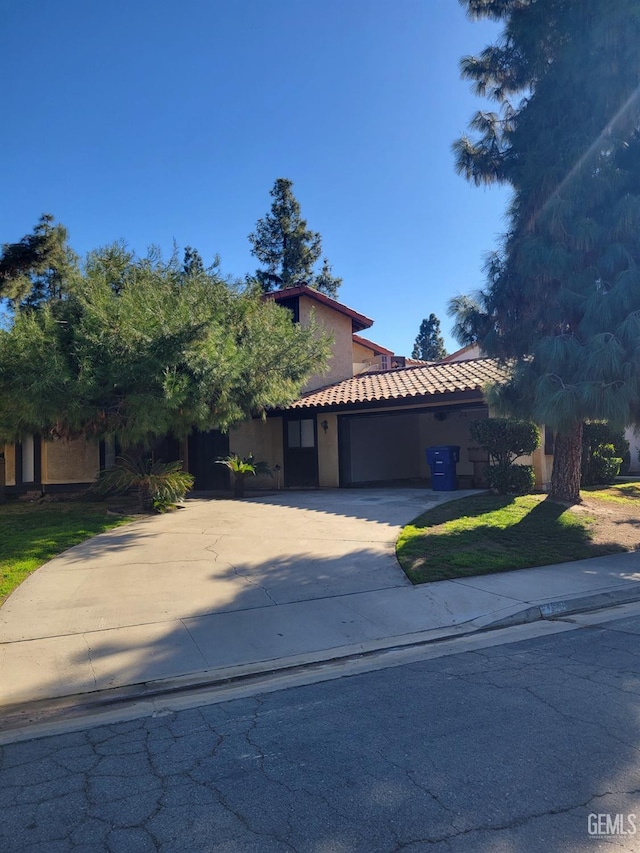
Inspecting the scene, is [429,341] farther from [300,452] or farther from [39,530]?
[39,530]

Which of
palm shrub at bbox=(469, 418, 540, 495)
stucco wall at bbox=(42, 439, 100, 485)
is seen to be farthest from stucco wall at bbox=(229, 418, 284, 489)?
palm shrub at bbox=(469, 418, 540, 495)

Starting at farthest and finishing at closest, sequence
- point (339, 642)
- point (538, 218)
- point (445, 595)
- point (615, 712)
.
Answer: point (538, 218), point (445, 595), point (339, 642), point (615, 712)

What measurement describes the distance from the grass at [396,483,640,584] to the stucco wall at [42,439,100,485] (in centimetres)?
1110

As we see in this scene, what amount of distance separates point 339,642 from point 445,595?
2015 mm

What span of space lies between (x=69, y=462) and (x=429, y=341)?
53.3 meters

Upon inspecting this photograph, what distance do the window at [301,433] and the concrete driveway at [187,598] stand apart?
7365 mm

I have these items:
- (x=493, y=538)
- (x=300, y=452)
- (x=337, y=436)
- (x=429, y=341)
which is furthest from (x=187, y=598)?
(x=429, y=341)

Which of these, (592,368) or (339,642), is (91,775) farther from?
(592,368)

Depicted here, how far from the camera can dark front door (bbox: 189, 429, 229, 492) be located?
19.6 m

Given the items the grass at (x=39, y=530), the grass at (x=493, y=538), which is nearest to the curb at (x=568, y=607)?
the grass at (x=493, y=538)

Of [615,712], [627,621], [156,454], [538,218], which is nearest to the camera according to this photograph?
[615,712]

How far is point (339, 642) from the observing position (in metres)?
6.16

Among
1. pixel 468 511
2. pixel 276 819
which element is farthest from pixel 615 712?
pixel 468 511

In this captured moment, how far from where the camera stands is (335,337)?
2102 cm
